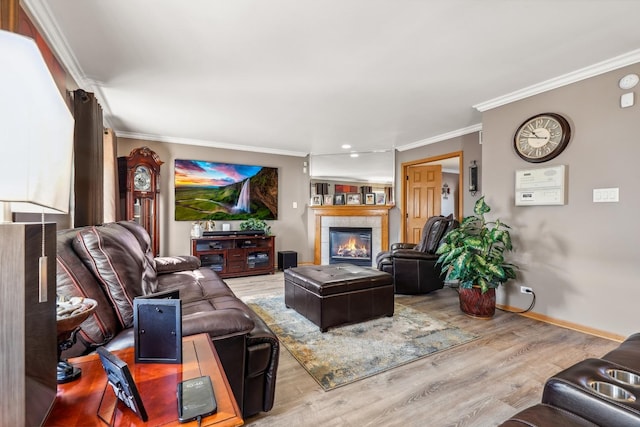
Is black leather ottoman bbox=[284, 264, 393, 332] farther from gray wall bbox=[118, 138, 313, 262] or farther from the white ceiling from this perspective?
gray wall bbox=[118, 138, 313, 262]

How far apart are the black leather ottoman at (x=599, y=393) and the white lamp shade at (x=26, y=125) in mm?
1619

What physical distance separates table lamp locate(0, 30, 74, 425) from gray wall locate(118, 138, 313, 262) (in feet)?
14.6

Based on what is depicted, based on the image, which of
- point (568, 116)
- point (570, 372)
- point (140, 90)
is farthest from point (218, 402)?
point (568, 116)

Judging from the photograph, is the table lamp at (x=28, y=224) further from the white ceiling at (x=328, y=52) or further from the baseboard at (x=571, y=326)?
the baseboard at (x=571, y=326)

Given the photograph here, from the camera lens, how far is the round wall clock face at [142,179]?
431 centimetres

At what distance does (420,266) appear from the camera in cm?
386

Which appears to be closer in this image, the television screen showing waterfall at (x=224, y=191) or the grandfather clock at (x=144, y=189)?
the grandfather clock at (x=144, y=189)

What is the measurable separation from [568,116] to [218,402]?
3.56 meters

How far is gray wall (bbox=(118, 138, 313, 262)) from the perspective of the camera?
482 centimetres

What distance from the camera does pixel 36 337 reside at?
2.26 ft

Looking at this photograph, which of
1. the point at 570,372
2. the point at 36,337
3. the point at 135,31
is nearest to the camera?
the point at 36,337

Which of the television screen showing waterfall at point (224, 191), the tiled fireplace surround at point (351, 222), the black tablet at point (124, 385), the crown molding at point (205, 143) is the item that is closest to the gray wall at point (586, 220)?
the tiled fireplace surround at point (351, 222)

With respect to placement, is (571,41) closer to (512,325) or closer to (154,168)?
(512,325)

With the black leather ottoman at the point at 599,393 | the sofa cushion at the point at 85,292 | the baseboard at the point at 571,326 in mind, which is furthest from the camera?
the baseboard at the point at 571,326
